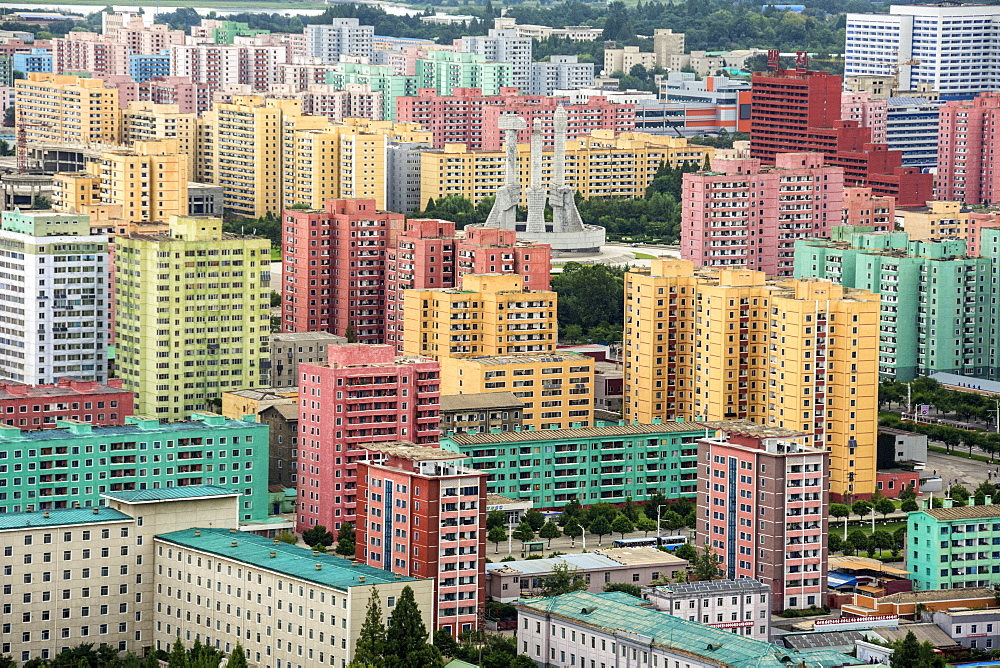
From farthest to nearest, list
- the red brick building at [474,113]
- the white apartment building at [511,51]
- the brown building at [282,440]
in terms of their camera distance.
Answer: the white apartment building at [511,51], the red brick building at [474,113], the brown building at [282,440]

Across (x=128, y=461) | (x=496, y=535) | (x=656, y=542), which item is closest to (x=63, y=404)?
(x=128, y=461)

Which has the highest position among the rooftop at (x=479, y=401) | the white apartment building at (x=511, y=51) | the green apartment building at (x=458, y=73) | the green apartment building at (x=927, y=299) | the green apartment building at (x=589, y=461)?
the white apartment building at (x=511, y=51)

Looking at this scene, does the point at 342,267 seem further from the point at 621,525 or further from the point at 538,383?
the point at 621,525

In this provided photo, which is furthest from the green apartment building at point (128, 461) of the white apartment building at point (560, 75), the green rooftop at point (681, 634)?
the white apartment building at point (560, 75)

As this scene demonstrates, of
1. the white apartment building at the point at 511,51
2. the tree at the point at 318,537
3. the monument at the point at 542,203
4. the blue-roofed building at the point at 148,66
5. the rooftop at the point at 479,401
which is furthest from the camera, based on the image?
the white apartment building at the point at 511,51

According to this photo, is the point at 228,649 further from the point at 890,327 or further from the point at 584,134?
the point at 584,134

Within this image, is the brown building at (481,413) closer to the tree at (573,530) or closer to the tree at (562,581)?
the tree at (573,530)

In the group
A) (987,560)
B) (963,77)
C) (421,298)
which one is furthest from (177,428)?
(963,77)

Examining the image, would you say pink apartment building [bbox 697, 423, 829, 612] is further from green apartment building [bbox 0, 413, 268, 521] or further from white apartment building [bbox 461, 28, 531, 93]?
white apartment building [bbox 461, 28, 531, 93]
